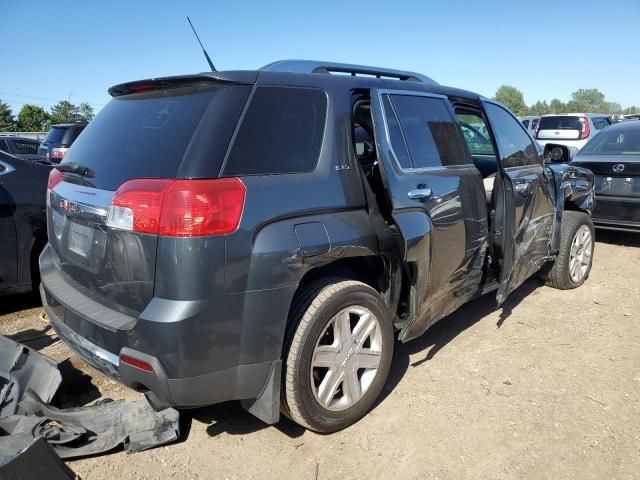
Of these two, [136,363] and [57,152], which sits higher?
[57,152]

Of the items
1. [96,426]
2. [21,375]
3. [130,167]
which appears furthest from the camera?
[21,375]

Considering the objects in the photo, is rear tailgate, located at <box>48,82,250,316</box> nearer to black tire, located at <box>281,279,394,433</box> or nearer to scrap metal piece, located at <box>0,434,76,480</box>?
scrap metal piece, located at <box>0,434,76,480</box>

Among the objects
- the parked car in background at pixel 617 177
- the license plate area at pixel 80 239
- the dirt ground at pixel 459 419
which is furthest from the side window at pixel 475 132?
the license plate area at pixel 80 239

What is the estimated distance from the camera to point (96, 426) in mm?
2559

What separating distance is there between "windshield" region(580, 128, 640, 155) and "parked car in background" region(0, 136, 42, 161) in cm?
1277

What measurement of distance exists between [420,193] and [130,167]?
159 centimetres

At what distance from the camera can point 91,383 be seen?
3.16 metres

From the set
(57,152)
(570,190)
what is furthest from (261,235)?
(57,152)

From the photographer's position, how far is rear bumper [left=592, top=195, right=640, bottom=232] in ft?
20.1

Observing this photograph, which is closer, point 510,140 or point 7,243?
point 7,243

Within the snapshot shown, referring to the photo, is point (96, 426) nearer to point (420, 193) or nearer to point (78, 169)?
point (78, 169)

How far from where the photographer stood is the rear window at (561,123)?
1413cm

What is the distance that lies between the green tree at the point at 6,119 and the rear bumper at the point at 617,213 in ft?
185

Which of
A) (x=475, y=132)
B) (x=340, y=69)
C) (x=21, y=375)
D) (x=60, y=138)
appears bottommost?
(x=21, y=375)
